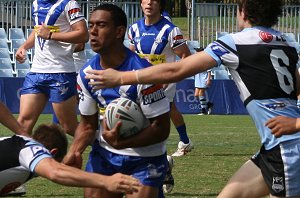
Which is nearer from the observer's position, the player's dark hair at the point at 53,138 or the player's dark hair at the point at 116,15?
the player's dark hair at the point at 53,138

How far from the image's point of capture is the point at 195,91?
25.0 meters

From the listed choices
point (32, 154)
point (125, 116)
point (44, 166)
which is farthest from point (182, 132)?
point (44, 166)

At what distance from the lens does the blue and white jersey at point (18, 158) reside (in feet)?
19.0

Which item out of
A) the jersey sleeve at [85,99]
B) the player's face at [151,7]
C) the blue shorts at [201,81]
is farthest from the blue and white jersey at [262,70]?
the blue shorts at [201,81]

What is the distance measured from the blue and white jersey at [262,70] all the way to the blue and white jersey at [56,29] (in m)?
4.50

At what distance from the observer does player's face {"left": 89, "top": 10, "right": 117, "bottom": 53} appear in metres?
6.77

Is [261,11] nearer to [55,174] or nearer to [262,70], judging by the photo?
[262,70]

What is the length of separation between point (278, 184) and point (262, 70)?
30.5 inches

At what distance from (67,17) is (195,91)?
1463cm

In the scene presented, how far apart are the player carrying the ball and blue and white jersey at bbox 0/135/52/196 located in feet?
2.52

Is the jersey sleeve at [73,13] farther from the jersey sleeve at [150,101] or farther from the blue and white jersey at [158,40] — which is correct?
the jersey sleeve at [150,101]

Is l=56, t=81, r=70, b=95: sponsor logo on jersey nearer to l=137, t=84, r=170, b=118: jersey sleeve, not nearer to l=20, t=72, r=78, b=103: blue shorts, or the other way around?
l=20, t=72, r=78, b=103: blue shorts

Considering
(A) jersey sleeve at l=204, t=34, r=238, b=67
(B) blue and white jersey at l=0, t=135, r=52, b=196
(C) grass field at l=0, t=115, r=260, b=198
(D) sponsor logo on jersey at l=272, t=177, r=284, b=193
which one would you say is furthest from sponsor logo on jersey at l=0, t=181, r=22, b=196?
(C) grass field at l=0, t=115, r=260, b=198

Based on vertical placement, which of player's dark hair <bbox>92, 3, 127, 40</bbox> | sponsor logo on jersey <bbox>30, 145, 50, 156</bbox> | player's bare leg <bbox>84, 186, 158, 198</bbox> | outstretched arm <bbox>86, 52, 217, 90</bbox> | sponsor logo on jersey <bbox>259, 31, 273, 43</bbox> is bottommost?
player's bare leg <bbox>84, 186, 158, 198</bbox>
